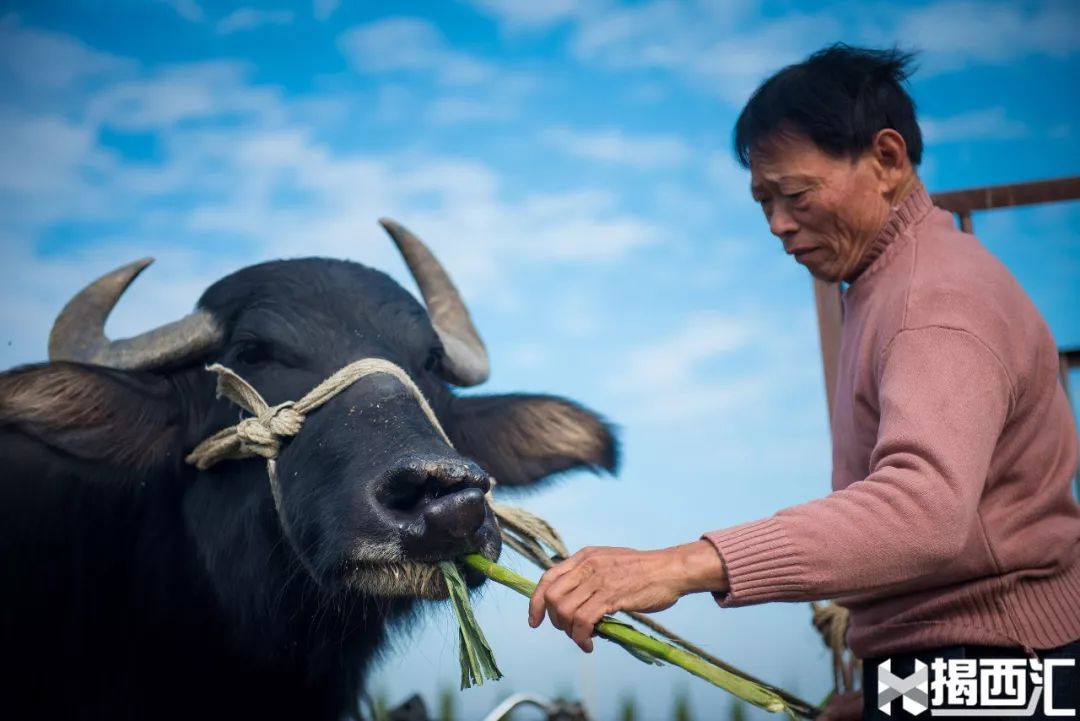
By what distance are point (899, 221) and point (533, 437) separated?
1.60 metres

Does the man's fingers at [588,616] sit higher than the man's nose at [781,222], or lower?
lower

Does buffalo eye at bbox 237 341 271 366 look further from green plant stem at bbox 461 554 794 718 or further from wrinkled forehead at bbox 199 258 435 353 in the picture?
green plant stem at bbox 461 554 794 718

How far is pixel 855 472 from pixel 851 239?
0.43 meters

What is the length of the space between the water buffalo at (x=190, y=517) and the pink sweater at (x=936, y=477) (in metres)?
1.09

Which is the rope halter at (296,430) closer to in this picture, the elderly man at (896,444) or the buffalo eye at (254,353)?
the buffalo eye at (254,353)

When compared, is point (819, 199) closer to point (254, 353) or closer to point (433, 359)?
point (433, 359)

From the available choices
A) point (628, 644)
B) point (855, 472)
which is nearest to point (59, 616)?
point (628, 644)

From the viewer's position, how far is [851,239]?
6.53 feet

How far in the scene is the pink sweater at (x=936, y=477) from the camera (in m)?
1.49

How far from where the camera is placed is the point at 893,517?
1.48m

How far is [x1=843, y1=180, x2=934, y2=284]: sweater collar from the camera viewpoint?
1.95 meters

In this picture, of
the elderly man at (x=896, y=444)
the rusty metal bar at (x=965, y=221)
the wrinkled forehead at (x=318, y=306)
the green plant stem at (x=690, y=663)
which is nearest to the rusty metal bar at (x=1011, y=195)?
the rusty metal bar at (x=965, y=221)

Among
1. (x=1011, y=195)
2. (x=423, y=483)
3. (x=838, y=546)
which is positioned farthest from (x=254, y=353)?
(x=1011, y=195)

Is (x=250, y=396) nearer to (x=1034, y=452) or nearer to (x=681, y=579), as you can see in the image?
(x=681, y=579)
